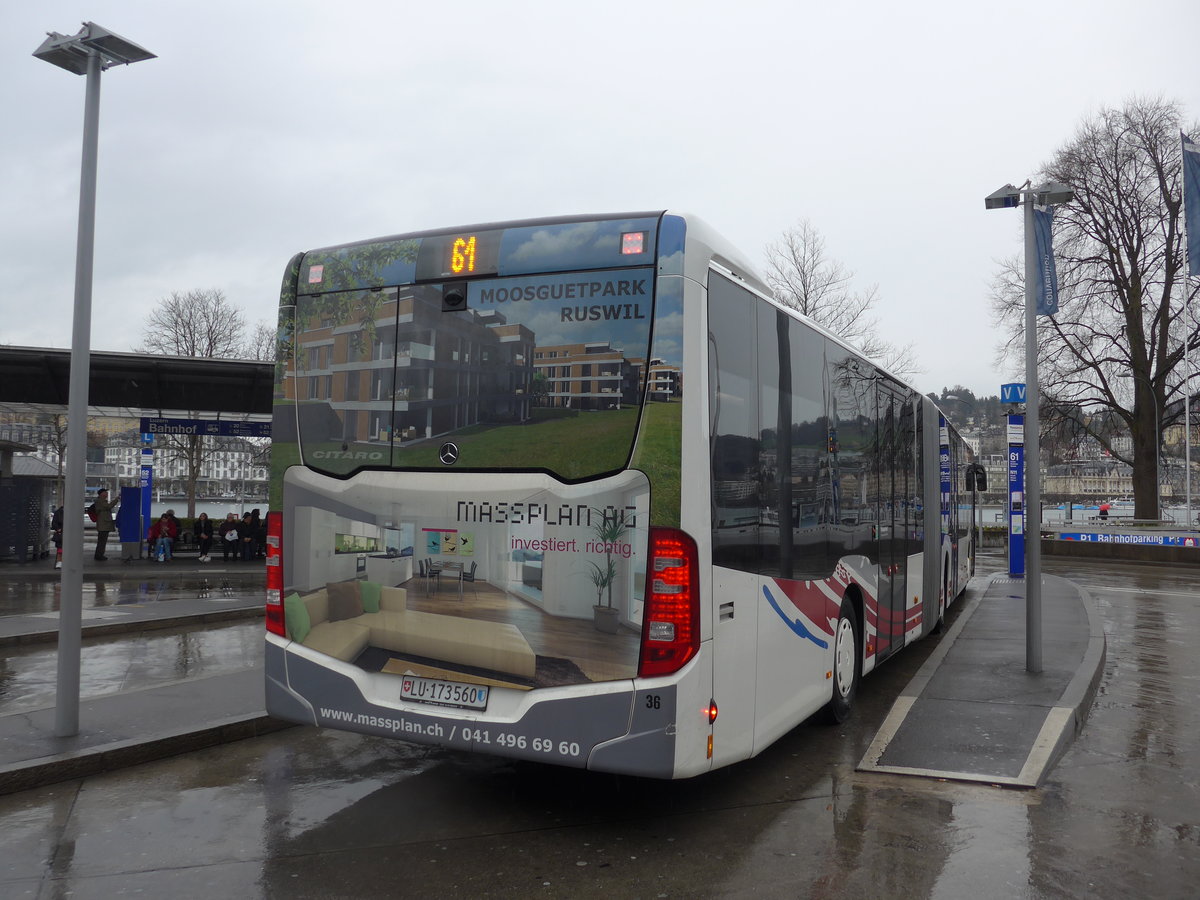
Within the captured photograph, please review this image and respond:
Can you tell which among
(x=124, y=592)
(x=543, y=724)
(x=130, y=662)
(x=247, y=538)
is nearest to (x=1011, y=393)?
(x=130, y=662)

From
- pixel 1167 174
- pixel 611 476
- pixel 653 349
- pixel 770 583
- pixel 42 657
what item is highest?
pixel 1167 174

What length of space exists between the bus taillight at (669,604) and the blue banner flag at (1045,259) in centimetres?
687

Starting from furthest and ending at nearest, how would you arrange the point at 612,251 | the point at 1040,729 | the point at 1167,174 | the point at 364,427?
the point at 1167,174 < the point at 1040,729 < the point at 364,427 < the point at 612,251

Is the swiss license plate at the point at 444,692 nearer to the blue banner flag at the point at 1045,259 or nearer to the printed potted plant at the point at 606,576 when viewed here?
the printed potted plant at the point at 606,576

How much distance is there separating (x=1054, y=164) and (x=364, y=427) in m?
37.1

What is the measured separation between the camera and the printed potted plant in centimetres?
490

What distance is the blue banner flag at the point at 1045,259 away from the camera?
10.8m

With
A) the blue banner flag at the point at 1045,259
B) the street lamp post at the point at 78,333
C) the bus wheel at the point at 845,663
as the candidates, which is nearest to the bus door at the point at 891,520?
the bus wheel at the point at 845,663

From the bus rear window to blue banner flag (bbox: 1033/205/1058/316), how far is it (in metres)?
6.69

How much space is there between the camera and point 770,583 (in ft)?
19.5

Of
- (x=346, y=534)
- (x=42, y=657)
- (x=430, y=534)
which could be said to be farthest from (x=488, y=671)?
(x=42, y=657)

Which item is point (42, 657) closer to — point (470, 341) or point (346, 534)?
point (346, 534)

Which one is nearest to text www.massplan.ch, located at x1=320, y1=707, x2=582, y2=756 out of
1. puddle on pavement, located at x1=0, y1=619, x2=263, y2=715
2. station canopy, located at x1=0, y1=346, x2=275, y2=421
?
puddle on pavement, located at x1=0, y1=619, x2=263, y2=715

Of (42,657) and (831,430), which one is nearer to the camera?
(831,430)
